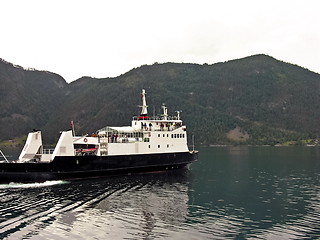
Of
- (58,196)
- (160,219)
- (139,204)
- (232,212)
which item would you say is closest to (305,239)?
(232,212)

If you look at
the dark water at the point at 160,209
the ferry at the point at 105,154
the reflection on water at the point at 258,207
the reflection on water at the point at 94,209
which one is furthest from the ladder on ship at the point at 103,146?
the reflection on water at the point at 258,207

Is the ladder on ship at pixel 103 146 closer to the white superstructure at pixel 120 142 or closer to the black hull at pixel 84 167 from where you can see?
the white superstructure at pixel 120 142

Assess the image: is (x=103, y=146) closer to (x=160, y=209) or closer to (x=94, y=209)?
(x=94, y=209)

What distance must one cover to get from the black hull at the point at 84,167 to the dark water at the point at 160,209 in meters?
1.43

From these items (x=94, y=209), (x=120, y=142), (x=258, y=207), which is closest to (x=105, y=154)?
(x=120, y=142)

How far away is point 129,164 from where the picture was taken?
4619 cm

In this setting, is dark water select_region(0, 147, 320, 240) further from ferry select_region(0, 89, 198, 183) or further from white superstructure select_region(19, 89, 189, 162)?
white superstructure select_region(19, 89, 189, 162)

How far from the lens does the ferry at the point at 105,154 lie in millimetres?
40031

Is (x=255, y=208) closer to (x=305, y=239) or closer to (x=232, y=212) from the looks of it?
(x=232, y=212)

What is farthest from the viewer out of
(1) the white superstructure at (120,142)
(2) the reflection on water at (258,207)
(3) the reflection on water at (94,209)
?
(1) the white superstructure at (120,142)

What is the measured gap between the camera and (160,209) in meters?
27.9

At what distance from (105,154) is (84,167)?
12.4 feet

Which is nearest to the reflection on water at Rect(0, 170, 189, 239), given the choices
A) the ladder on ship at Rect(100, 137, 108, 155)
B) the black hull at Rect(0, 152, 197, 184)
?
the black hull at Rect(0, 152, 197, 184)

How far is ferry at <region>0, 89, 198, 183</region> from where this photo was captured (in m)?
40.0
